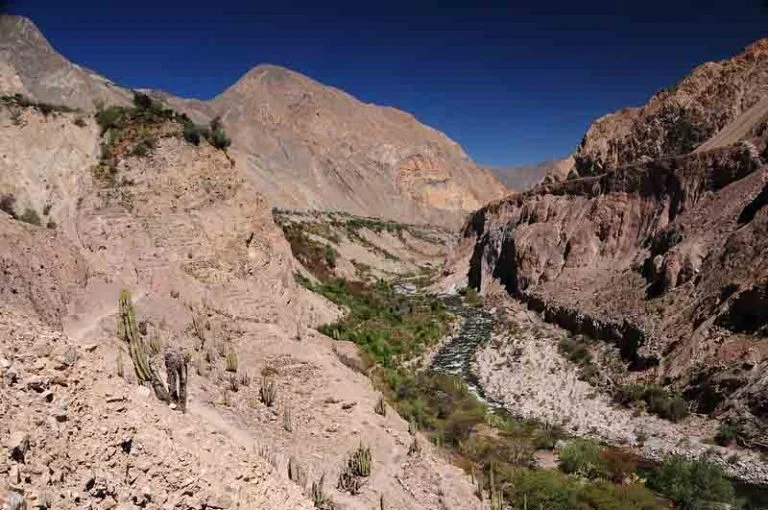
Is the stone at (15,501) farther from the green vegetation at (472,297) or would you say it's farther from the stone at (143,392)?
the green vegetation at (472,297)

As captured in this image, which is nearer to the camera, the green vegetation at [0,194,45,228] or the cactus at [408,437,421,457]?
the cactus at [408,437,421,457]

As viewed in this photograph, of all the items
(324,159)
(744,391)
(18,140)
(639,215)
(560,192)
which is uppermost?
(324,159)

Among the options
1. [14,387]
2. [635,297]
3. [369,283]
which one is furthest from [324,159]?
[14,387]

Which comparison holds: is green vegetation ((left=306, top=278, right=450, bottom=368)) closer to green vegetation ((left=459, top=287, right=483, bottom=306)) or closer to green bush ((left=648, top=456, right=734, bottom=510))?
green vegetation ((left=459, top=287, right=483, bottom=306))

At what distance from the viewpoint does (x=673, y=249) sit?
27.2 metres

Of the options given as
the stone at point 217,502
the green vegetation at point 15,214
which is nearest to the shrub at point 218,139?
the green vegetation at point 15,214

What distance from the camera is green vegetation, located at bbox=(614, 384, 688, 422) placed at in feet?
59.7

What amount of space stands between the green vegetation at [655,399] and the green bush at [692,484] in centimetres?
353

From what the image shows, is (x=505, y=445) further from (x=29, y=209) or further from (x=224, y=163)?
(x=29, y=209)

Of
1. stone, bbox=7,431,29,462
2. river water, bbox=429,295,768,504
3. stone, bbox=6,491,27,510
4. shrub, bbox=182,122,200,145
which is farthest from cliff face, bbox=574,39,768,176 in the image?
stone, bbox=6,491,27,510

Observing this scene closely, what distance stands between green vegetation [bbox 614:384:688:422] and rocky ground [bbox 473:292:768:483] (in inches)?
11.1

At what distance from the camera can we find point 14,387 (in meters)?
6.51

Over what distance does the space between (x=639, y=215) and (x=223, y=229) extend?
A: 2723 cm

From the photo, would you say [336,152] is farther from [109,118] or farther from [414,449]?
[414,449]
